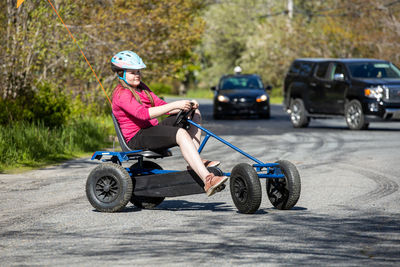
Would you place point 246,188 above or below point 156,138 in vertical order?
below

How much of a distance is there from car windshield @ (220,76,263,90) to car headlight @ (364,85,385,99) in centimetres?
895

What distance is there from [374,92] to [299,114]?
3.03 m

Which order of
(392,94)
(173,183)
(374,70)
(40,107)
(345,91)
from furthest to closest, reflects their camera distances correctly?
(374,70) → (345,91) → (392,94) → (40,107) → (173,183)

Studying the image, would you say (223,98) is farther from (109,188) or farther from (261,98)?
(109,188)

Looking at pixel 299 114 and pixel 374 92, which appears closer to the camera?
pixel 374 92

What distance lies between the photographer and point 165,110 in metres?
8.46

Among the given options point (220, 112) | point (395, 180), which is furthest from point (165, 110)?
point (220, 112)

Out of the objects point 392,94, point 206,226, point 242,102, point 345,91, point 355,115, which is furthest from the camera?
point 242,102

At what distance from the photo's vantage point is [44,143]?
1486 cm

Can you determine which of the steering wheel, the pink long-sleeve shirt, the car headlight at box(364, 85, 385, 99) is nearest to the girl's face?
the pink long-sleeve shirt

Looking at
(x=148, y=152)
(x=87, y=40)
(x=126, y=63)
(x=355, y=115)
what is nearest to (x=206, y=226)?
(x=148, y=152)

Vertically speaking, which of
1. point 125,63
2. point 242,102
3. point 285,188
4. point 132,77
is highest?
point 125,63

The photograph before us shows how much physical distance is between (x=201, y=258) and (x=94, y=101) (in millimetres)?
16391

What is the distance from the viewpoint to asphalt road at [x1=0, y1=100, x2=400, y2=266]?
621 centimetres
